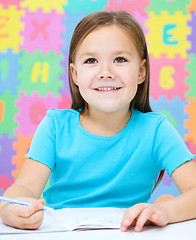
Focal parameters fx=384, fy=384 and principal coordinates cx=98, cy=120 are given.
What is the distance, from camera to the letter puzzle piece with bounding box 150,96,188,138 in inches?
78.3

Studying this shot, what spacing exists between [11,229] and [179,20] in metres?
1.62

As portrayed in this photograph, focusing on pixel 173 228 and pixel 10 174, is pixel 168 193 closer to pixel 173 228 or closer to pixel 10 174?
pixel 10 174

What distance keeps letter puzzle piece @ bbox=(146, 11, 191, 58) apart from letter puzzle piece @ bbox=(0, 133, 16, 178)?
2.92ft

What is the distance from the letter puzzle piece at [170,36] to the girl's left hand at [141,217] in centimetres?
139

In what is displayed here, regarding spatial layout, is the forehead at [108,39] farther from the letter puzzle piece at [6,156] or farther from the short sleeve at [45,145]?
the letter puzzle piece at [6,156]

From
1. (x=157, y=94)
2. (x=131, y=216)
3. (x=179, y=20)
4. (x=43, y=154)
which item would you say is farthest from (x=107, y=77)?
(x=179, y=20)

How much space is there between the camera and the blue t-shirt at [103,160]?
3.46 ft

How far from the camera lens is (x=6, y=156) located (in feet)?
6.44

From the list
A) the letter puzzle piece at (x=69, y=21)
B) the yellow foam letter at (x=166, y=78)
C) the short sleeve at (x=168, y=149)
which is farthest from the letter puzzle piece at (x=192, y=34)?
the short sleeve at (x=168, y=149)

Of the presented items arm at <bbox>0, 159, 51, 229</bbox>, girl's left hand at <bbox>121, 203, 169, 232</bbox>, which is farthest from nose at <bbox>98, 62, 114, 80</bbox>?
girl's left hand at <bbox>121, 203, 169, 232</bbox>

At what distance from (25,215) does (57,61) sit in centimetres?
141

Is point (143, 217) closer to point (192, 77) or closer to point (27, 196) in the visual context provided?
point (27, 196)

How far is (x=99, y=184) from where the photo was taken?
1075 mm

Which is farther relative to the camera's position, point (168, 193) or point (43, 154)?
point (168, 193)
